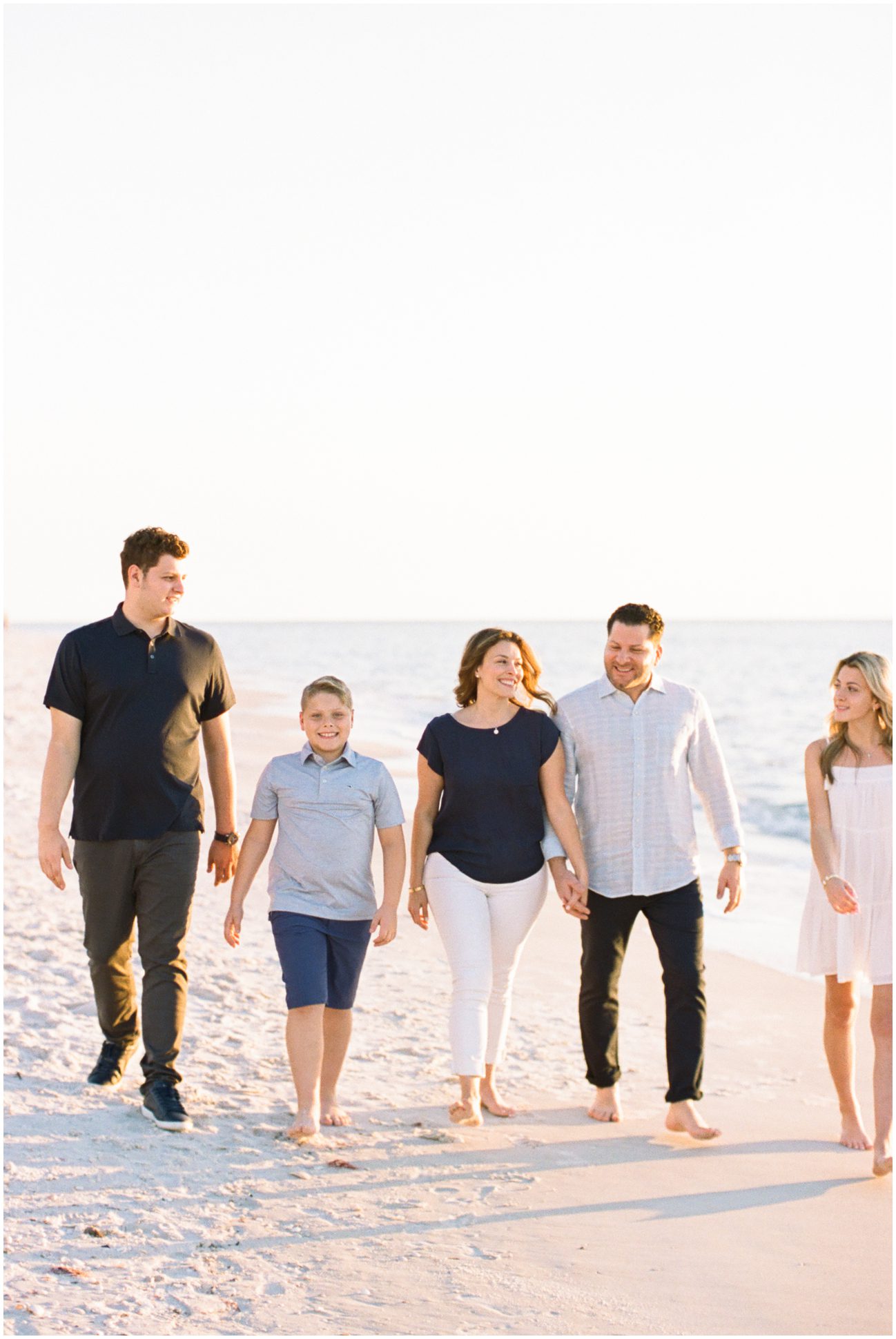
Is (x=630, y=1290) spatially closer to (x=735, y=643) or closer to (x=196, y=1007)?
(x=196, y=1007)

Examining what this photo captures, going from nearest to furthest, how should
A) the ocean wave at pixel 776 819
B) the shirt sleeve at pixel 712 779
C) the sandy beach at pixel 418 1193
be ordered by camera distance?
the sandy beach at pixel 418 1193
the shirt sleeve at pixel 712 779
the ocean wave at pixel 776 819

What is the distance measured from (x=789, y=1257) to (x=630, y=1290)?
1.86 ft

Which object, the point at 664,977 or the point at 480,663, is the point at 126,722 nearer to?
the point at 480,663

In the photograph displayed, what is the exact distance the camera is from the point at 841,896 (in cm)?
479

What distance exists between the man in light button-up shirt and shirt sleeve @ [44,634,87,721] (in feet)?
5.90

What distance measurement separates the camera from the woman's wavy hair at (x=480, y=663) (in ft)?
16.9

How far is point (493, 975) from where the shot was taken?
5156 millimetres

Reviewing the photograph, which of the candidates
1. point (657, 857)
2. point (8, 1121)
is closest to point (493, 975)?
point (657, 857)

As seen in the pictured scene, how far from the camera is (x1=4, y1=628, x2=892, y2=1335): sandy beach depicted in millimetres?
3688

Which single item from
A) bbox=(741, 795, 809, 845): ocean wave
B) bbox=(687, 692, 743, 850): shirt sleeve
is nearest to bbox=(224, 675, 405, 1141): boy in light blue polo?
bbox=(687, 692, 743, 850): shirt sleeve

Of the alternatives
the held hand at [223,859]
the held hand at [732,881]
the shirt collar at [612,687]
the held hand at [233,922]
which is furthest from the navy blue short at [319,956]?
the held hand at [732,881]

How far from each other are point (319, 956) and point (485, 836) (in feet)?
2.48

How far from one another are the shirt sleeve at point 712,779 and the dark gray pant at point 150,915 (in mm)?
1918

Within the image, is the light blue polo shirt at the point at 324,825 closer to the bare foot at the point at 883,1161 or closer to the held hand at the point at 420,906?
the held hand at the point at 420,906
